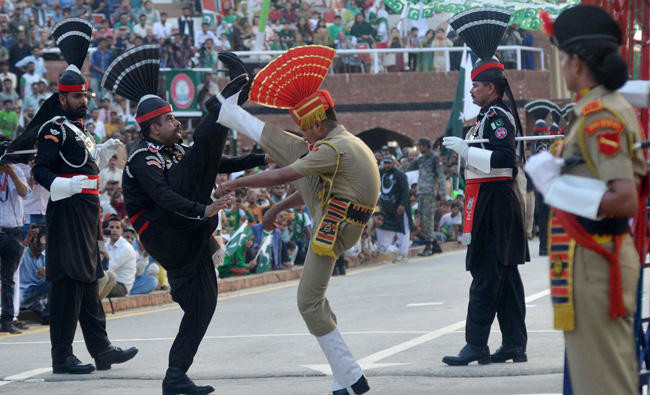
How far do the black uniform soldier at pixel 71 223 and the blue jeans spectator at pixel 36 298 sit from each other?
4.37 metres

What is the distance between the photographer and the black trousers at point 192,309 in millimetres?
7844

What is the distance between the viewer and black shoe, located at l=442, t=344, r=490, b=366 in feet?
28.2

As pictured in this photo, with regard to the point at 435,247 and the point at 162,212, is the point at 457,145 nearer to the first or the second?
the point at 162,212

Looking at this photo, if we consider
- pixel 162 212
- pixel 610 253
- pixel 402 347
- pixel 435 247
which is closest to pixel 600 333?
pixel 610 253

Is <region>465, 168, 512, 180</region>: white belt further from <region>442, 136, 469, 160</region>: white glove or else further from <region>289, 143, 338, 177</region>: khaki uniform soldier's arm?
<region>289, 143, 338, 177</region>: khaki uniform soldier's arm

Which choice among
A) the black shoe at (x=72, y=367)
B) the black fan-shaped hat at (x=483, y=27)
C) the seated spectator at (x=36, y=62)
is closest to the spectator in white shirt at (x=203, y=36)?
the seated spectator at (x=36, y=62)

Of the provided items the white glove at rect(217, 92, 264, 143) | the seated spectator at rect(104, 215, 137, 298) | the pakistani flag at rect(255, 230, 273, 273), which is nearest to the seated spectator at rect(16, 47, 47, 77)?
the pakistani flag at rect(255, 230, 273, 273)

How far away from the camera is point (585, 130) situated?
4.89 metres

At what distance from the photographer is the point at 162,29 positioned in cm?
2756

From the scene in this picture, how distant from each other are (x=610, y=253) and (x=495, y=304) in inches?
153

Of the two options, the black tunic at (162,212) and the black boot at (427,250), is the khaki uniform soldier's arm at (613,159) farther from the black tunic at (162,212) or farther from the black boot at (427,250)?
the black boot at (427,250)

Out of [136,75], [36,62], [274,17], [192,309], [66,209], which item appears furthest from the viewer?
[274,17]

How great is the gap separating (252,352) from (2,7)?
18756 mm

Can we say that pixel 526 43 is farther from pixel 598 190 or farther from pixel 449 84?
pixel 598 190
